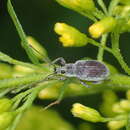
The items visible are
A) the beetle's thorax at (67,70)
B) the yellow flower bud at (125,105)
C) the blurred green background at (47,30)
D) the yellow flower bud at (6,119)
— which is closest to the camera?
the yellow flower bud at (6,119)

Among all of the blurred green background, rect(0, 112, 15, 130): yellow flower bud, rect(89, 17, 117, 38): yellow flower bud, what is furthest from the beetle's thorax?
the blurred green background

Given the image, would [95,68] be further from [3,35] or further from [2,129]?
[3,35]

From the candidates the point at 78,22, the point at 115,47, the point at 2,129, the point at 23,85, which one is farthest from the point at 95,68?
the point at 78,22

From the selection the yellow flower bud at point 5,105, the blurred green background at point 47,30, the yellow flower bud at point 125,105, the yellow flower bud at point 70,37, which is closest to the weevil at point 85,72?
the yellow flower bud at point 70,37

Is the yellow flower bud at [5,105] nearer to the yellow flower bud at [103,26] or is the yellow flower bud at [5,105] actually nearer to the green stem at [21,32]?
the green stem at [21,32]

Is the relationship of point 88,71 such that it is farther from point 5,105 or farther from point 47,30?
point 47,30

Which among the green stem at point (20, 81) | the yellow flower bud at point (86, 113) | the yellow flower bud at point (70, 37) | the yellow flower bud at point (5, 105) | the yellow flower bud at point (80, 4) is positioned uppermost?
the yellow flower bud at point (80, 4)
